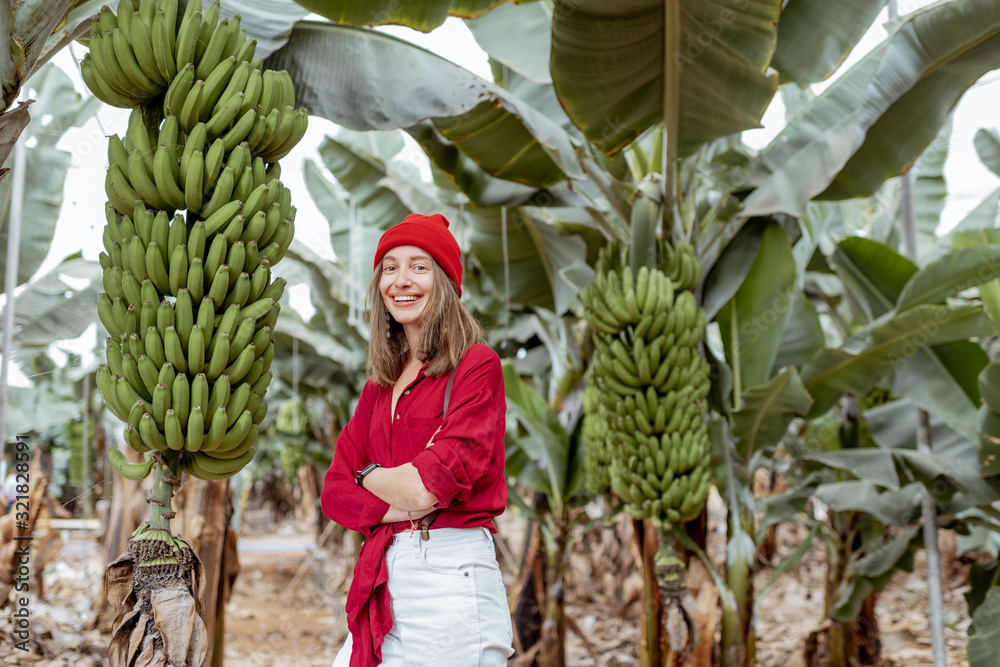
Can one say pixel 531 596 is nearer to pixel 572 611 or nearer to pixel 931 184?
pixel 572 611

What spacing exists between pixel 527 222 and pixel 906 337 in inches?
81.3

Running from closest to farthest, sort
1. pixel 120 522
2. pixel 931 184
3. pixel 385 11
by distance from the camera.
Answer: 1. pixel 385 11
2. pixel 120 522
3. pixel 931 184

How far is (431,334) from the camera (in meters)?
1.43

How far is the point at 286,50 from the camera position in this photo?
2.51 meters

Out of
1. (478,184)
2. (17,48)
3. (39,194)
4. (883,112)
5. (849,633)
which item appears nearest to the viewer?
(17,48)

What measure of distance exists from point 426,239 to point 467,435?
1.49ft

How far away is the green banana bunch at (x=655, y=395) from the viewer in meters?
2.85

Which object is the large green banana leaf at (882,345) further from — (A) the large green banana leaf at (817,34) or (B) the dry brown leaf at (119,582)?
(B) the dry brown leaf at (119,582)

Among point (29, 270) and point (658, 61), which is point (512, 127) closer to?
point (658, 61)

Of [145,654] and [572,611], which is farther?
[572,611]

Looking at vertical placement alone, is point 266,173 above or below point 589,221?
below

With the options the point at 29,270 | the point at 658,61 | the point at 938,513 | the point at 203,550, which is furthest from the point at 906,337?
the point at 29,270

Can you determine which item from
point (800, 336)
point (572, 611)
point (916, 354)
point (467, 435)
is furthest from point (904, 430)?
point (572, 611)

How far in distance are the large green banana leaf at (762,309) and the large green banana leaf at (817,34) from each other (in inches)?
30.2
